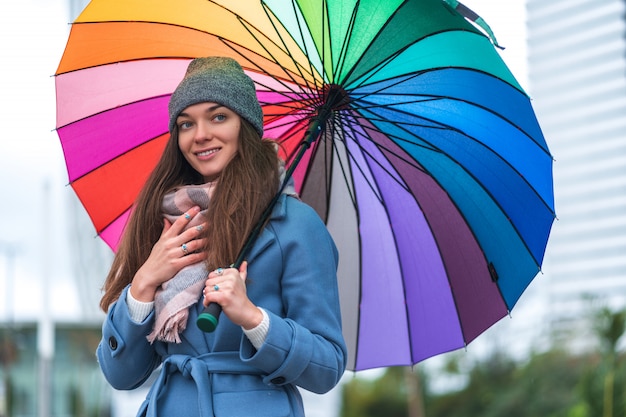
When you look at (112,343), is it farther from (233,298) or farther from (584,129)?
(584,129)

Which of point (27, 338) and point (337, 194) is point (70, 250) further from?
point (337, 194)

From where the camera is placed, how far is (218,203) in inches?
112

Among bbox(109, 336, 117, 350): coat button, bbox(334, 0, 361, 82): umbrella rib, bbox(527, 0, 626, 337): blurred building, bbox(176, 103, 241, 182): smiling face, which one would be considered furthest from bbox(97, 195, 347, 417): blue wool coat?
bbox(527, 0, 626, 337): blurred building

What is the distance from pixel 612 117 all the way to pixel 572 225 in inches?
377

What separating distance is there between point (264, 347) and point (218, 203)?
510 millimetres

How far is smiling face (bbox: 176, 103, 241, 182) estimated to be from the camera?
9.66 ft

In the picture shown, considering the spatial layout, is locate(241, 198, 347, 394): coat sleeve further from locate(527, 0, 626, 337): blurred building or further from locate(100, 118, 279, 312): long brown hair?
locate(527, 0, 626, 337): blurred building

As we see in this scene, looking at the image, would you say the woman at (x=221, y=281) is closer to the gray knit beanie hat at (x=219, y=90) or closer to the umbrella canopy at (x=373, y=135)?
the gray knit beanie hat at (x=219, y=90)

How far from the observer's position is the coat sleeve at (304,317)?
2.59 meters

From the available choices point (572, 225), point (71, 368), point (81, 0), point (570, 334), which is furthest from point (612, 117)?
point (81, 0)

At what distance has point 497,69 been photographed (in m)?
3.37

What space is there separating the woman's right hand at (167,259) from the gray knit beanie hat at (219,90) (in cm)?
39

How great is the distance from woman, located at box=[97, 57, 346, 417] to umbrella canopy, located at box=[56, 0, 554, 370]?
0.53 m

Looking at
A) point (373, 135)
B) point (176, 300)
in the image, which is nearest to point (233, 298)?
point (176, 300)
